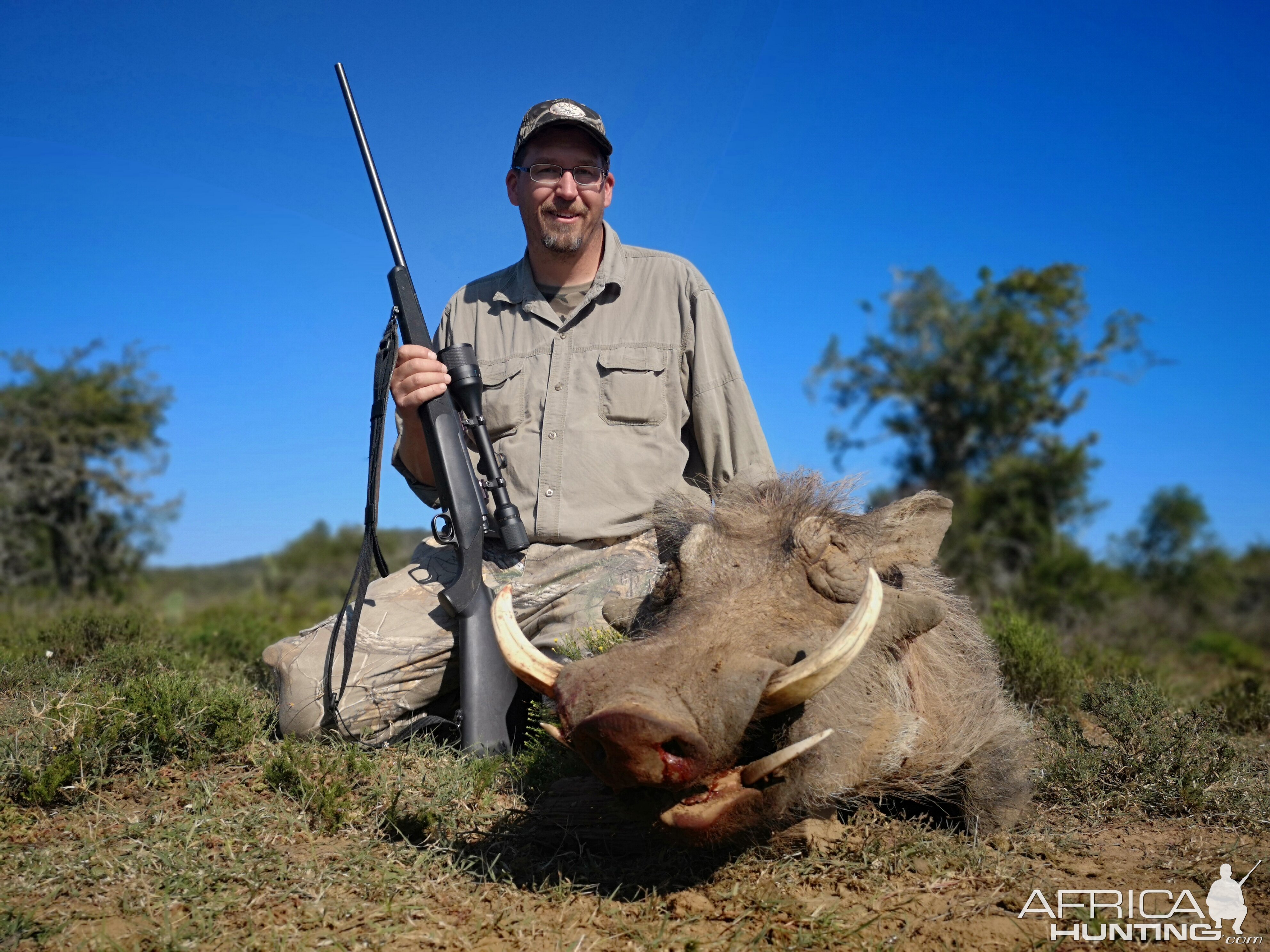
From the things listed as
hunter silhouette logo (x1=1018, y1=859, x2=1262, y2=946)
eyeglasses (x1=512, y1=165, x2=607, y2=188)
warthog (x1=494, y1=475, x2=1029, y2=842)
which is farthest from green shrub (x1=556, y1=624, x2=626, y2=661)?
eyeglasses (x1=512, y1=165, x2=607, y2=188)

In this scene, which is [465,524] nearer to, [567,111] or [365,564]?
[365,564]

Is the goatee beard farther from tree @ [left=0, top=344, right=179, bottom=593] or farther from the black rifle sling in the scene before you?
tree @ [left=0, top=344, right=179, bottom=593]

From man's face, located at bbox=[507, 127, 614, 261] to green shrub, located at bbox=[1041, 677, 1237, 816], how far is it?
3.08 metres

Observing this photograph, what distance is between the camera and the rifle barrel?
176 inches

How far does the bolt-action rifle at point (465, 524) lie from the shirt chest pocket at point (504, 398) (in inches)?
6.9

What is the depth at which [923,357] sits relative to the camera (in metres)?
24.4

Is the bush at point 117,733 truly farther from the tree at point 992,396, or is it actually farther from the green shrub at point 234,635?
the tree at point 992,396

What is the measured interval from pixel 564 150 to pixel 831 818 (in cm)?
325

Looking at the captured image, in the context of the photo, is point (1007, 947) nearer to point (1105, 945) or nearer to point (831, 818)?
point (1105, 945)

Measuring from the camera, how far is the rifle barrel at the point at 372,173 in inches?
176

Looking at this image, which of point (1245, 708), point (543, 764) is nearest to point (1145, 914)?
point (543, 764)

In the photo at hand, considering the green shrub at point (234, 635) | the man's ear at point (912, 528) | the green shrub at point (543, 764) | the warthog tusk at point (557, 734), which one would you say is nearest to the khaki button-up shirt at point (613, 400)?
the man's ear at point (912, 528)

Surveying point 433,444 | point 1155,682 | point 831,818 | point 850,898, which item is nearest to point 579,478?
point 433,444

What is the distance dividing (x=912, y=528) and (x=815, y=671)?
1346mm
